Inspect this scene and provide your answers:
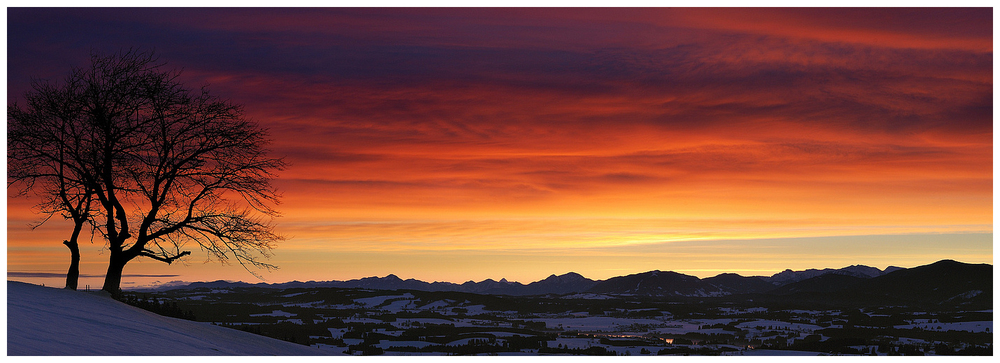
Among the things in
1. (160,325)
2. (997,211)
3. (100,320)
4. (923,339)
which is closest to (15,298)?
(100,320)

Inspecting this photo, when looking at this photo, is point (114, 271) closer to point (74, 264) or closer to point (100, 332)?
point (74, 264)

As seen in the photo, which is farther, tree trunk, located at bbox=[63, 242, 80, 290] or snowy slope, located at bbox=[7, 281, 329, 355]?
tree trunk, located at bbox=[63, 242, 80, 290]

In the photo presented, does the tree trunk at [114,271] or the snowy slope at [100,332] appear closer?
the snowy slope at [100,332]

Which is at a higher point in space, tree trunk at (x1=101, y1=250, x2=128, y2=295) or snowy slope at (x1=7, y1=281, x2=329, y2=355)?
tree trunk at (x1=101, y1=250, x2=128, y2=295)

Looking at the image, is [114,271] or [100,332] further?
[114,271]

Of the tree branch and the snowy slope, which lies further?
the tree branch

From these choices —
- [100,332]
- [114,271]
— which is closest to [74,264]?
[114,271]

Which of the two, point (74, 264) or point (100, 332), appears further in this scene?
point (74, 264)

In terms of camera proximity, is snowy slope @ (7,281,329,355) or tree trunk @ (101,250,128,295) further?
tree trunk @ (101,250,128,295)

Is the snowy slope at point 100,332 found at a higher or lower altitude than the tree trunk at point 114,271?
lower
